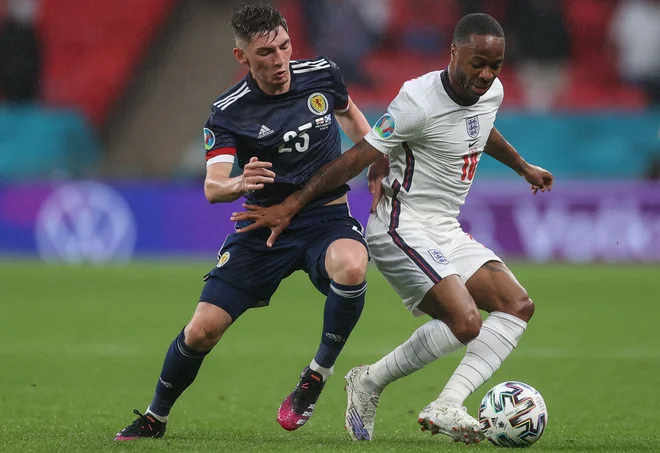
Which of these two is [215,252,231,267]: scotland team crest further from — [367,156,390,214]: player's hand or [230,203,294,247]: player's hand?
[367,156,390,214]: player's hand

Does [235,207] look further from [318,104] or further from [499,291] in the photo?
[499,291]

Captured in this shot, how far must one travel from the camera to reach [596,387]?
7.29 m

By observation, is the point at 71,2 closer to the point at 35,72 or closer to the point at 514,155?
the point at 35,72

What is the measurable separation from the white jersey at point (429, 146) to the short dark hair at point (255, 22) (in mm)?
670

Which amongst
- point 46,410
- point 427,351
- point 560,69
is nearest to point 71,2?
point 560,69

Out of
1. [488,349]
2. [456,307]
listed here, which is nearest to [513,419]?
[488,349]

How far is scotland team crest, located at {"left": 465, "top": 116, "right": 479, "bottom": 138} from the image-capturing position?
541 centimetres

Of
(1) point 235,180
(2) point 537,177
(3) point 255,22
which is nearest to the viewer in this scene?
(1) point 235,180

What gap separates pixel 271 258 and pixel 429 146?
93 cm

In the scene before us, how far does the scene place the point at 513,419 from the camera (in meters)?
4.89

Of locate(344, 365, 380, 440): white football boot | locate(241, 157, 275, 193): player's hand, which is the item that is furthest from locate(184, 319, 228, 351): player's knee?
locate(344, 365, 380, 440): white football boot

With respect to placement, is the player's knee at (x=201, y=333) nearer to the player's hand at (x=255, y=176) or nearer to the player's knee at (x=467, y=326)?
the player's hand at (x=255, y=176)

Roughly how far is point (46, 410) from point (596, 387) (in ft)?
11.4

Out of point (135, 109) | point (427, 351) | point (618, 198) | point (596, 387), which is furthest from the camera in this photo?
point (135, 109)
